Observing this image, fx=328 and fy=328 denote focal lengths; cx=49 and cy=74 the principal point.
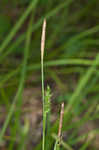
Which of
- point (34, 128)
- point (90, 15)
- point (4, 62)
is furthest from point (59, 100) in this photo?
point (90, 15)

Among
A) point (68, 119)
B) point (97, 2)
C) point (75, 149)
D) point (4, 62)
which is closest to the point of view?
point (68, 119)

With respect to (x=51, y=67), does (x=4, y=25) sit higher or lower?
higher

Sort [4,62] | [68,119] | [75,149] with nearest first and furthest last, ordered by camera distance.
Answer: [68,119]
[75,149]
[4,62]

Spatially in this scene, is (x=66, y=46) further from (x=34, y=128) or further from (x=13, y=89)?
(x=34, y=128)

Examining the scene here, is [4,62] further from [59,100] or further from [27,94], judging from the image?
[59,100]

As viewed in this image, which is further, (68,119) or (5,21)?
(5,21)

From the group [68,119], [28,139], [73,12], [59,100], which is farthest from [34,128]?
[73,12]

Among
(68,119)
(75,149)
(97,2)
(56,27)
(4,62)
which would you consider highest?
(97,2)

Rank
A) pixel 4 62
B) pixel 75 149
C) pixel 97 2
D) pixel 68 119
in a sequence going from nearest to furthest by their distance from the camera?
pixel 68 119 < pixel 75 149 < pixel 4 62 < pixel 97 2

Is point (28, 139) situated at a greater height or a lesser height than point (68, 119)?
lesser
